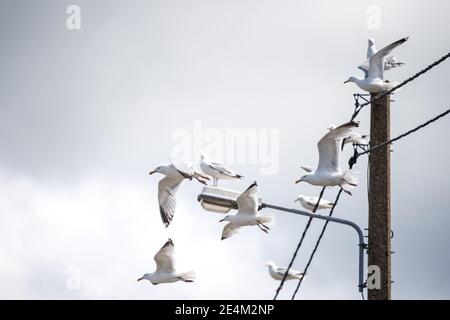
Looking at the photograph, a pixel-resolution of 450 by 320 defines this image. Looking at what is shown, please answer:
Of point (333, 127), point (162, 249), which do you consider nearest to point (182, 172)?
point (162, 249)

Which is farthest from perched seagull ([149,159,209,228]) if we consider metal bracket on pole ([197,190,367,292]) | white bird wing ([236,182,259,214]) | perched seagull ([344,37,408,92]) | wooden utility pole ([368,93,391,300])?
wooden utility pole ([368,93,391,300])

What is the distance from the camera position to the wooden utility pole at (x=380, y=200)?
16.5 meters

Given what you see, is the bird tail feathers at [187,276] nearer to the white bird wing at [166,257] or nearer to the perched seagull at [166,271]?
the perched seagull at [166,271]

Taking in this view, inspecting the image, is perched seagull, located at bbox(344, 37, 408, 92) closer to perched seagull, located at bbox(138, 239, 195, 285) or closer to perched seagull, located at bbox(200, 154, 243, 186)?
perched seagull, located at bbox(200, 154, 243, 186)

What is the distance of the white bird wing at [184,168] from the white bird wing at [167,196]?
1237 millimetres

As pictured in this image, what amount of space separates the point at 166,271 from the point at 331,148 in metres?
3.71

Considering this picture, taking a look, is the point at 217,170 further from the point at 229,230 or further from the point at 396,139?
the point at 396,139

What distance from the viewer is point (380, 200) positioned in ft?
55.4

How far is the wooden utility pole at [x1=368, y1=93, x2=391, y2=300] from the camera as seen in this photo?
16.5m

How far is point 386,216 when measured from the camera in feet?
54.9

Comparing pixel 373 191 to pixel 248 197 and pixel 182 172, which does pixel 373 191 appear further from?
pixel 182 172

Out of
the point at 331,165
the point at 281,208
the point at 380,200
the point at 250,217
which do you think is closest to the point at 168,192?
the point at 250,217

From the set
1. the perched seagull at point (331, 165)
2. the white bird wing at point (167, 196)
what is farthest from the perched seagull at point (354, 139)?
the white bird wing at point (167, 196)

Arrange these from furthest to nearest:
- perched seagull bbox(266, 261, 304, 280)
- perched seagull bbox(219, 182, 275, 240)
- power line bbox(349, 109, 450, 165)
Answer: perched seagull bbox(266, 261, 304, 280) → perched seagull bbox(219, 182, 275, 240) → power line bbox(349, 109, 450, 165)
